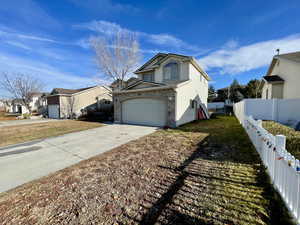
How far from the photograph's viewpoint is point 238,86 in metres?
34.7

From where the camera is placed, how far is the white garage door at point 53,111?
64.8ft

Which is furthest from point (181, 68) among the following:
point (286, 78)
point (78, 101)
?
point (78, 101)

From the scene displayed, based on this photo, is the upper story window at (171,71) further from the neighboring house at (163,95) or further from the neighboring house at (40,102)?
the neighboring house at (40,102)

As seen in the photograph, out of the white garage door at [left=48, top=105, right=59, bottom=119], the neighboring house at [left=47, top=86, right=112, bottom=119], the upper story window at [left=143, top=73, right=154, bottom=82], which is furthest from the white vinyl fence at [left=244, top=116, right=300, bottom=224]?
the white garage door at [left=48, top=105, right=59, bottom=119]

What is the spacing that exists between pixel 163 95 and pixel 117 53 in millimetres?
11671

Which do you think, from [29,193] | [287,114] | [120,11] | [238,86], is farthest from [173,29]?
[238,86]

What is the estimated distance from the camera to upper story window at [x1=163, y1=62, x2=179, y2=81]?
39.6ft

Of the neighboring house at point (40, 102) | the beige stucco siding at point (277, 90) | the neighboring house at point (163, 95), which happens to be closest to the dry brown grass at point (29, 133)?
the neighboring house at point (163, 95)

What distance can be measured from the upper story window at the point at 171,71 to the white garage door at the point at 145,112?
137 inches

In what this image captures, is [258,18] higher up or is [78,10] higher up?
[78,10]

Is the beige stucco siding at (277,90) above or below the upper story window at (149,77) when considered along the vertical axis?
below

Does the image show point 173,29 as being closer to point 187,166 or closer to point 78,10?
point 78,10

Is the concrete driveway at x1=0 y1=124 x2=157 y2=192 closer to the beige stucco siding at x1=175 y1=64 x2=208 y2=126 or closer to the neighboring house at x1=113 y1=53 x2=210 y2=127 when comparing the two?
the neighboring house at x1=113 y1=53 x2=210 y2=127

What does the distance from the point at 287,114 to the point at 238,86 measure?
3145 centimetres
